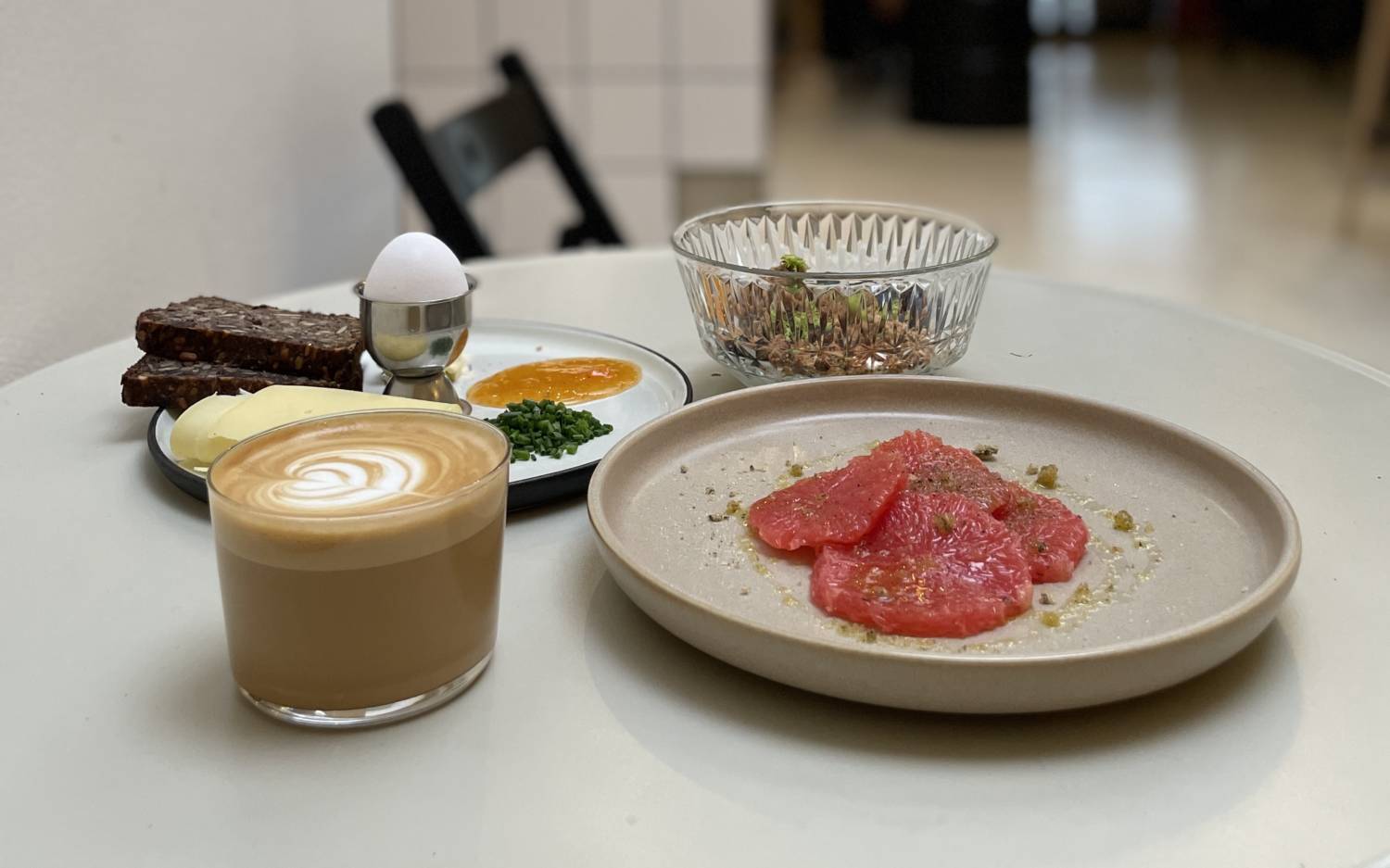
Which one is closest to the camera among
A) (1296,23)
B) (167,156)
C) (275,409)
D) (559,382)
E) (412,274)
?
(275,409)

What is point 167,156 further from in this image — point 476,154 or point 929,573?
point 929,573

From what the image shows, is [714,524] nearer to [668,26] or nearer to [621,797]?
[621,797]

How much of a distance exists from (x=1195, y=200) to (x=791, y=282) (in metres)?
4.49

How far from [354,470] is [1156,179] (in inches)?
210

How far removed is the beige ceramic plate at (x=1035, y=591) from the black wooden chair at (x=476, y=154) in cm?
81

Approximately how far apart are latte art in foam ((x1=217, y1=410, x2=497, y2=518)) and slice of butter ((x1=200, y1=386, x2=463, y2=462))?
0.14m

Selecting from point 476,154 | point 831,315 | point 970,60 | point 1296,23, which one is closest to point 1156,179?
point 970,60

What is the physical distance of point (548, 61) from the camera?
3043 millimetres

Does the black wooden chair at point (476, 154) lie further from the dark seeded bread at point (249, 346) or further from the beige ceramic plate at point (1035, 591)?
the beige ceramic plate at point (1035, 591)

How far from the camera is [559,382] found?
104cm

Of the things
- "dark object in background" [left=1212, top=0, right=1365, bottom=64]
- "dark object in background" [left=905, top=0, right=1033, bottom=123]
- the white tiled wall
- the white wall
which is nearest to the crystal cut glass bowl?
the white wall

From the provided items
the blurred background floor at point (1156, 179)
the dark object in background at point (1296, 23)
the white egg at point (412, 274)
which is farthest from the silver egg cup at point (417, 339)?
the dark object in background at point (1296, 23)

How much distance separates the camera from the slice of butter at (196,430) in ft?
2.64

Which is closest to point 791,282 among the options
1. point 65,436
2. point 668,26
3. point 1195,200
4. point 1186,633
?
point 1186,633
